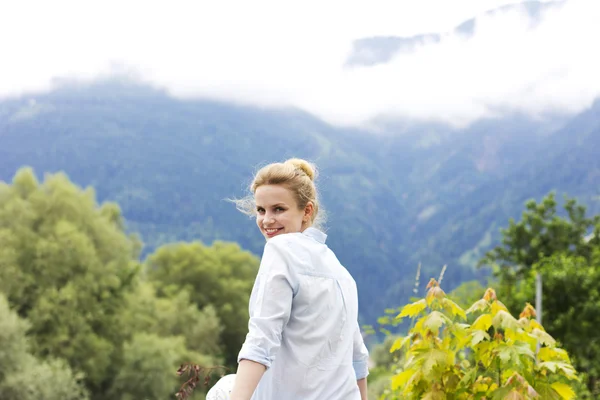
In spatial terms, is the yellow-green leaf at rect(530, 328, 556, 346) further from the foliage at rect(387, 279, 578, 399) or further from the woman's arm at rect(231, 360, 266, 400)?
the woman's arm at rect(231, 360, 266, 400)

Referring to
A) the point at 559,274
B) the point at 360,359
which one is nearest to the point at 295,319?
the point at 360,359

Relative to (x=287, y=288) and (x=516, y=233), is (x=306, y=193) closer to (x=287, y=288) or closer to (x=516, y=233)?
(x=287, y=288)

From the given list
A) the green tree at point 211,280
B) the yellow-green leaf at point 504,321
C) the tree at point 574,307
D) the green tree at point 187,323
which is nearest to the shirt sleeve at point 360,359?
the yellow-green leaf at point 504,321

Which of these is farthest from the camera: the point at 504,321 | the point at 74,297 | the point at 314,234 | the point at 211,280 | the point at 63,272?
the point at 211,280

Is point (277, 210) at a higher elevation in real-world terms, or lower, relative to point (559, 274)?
lower

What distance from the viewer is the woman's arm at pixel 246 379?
1665 mm

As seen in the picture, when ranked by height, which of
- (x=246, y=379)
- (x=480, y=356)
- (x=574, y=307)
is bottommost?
(x=246, y=379)

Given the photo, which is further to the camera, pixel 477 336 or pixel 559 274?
pixel 559 274

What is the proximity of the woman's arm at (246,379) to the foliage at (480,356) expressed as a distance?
64.8 inches

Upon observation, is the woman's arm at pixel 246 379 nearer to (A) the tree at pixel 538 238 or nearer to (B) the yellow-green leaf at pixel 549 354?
(B) the yellow-green leaf at pixel 549 354

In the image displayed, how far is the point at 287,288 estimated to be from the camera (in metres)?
1.78

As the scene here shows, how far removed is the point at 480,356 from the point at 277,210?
1783 mm

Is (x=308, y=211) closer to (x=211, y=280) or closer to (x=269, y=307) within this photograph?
(x=269, y=307)

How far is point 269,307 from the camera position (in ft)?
5.77
